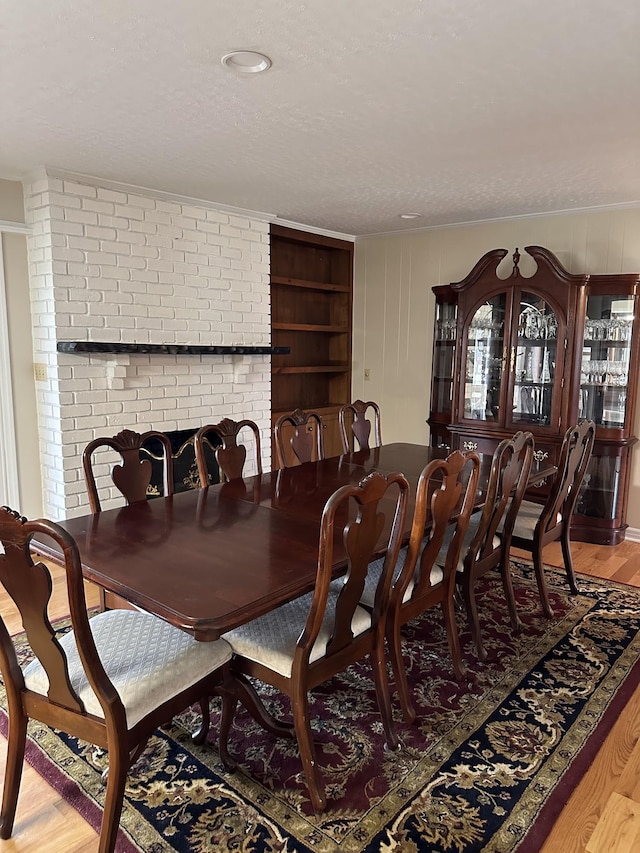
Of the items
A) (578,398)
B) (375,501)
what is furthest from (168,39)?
(578,398)

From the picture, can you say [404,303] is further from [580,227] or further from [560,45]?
[560,45]

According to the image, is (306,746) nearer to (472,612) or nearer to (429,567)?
(429,567)

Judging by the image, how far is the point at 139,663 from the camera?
1.70 m

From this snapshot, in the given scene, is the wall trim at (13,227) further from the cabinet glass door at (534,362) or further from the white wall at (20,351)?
the cabinet glass door at (534,362)

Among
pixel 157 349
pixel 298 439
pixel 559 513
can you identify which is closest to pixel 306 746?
pixel 298 439

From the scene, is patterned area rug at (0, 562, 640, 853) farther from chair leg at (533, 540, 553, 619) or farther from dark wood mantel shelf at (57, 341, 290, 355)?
dark wood mantel shelf at (57, 341, 290, 355)

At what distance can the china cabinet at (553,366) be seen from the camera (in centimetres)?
403

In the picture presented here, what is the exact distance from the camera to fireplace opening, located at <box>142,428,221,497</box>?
4.11 meters

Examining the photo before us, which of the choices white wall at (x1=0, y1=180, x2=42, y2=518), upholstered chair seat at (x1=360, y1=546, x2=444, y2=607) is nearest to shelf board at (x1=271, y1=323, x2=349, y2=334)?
white wall at (x1=0, y1=180, x2=42, y2=518)

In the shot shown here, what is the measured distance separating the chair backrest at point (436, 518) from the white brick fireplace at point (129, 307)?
2351mm

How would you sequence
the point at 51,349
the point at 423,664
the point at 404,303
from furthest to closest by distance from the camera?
the point at 404,303 → the point at 51,349 → the point at 423,664

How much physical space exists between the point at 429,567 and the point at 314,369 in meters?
3.35

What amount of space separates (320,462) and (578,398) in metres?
1.97

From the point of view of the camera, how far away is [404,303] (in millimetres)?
5262
